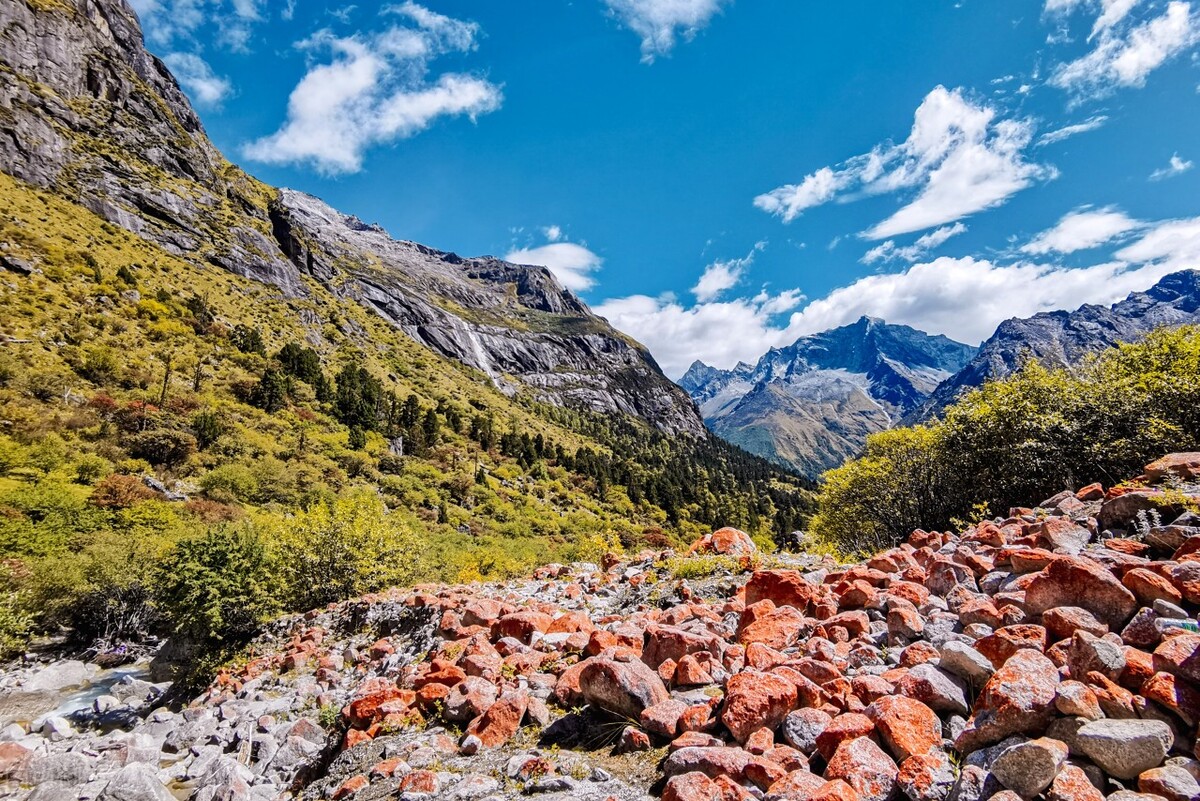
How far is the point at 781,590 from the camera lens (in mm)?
9359

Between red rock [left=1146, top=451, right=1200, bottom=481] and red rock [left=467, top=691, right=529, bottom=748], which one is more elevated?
red rock [left=1146, top=451, right=1200, bottom=481]

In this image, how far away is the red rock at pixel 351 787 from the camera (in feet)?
23.5

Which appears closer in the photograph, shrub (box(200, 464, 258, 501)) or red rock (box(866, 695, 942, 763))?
red rock (box(866, 695, 942, 763))

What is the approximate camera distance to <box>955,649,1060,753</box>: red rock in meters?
4.41

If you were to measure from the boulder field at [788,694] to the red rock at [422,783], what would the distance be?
0.10 feet

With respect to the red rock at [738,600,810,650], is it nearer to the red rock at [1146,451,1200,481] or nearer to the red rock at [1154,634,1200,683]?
the red rock at [1154,634,1200,683]

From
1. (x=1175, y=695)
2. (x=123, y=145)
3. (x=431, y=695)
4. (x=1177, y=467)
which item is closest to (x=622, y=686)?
(x=431, y=695)

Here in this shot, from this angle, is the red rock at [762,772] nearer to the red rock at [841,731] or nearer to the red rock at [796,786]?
the red rock at [796,786]

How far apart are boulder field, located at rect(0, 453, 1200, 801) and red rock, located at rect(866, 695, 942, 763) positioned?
0.02 meters

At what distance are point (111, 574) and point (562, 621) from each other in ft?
91.7

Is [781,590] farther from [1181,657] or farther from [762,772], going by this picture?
[1181,657]

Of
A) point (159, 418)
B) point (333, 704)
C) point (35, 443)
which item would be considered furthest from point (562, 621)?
point (159, 418)

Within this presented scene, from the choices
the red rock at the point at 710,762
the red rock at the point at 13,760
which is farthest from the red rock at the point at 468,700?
the red rock at the point at 13,760

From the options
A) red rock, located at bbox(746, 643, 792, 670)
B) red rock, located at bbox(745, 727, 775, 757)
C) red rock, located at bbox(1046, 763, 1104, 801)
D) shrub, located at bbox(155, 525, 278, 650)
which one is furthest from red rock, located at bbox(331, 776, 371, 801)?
shrub, located at bbox(155, 525, 278, 650)
